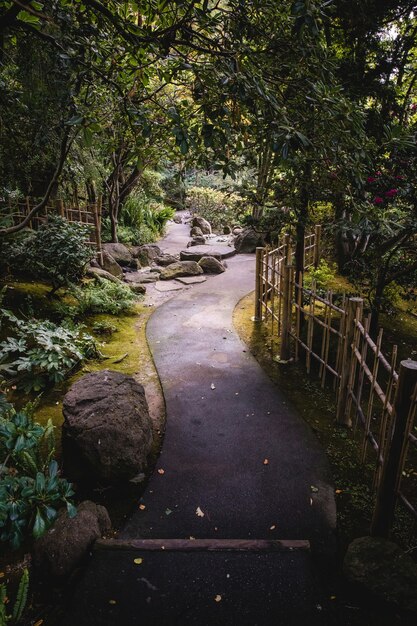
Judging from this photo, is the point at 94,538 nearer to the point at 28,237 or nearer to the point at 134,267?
the point at 28,237

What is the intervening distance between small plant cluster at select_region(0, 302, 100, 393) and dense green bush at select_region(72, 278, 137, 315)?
152 centimetres

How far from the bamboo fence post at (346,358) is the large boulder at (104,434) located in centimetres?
235

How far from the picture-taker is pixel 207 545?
2959 mm

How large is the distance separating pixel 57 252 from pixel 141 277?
4.91m

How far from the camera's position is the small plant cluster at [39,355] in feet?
16.4

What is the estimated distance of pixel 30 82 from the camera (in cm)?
452

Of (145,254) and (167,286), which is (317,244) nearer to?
(167,286)

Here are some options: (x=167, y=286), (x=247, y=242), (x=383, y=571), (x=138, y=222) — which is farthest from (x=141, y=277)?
(x=383, y=571)

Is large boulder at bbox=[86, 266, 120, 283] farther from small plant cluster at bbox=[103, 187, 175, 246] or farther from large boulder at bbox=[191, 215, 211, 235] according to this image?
large boulder at bbox=[191, 215, 211, 235]

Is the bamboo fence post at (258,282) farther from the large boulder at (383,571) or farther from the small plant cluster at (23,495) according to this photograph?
the small plant cluster at (23,495)

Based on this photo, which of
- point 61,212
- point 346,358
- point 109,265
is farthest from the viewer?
point 109,265

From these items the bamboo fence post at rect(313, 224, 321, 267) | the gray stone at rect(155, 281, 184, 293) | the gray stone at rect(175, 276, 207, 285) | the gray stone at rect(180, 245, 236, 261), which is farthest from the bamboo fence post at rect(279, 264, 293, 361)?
the gray stone at rect(180, 245, 236, 261)

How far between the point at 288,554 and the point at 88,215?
9679 mm

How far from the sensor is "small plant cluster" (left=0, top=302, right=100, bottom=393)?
197 inches
